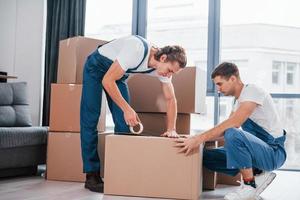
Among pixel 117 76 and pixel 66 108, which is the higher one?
pixel 117 76

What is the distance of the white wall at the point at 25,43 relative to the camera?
3.81m

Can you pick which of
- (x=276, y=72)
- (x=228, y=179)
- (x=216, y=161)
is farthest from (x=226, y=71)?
→ (x=276, y=72)

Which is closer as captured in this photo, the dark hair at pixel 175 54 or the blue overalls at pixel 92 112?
the dark hair at pixel 175 54

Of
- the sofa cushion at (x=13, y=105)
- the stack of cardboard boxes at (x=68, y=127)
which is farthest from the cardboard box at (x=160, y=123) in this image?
the sofa cushion at (x=13, y=105)

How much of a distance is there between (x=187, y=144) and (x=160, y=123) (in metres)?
0.78

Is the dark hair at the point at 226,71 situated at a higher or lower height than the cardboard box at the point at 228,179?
higher

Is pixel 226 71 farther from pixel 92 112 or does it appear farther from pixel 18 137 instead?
pixel 18 137

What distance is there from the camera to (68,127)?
258cm

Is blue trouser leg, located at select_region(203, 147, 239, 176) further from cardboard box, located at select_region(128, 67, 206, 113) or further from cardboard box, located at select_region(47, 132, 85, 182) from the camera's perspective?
cardboard box, located at select_region(47, 132, 85, 182)

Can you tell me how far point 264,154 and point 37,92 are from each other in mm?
2666

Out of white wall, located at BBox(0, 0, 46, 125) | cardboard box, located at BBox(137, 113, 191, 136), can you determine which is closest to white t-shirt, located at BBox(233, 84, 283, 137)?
cardboard box, located at BBox(137, 113, 191, 136)

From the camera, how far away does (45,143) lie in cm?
278

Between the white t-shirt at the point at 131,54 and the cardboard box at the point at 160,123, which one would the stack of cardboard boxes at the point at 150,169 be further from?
the cardboard box at the point at 160,123

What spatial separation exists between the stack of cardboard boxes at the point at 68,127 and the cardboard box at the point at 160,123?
0.31 metres
